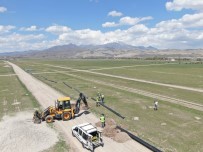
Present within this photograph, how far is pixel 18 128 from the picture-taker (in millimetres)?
29875

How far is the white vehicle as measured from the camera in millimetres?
22969

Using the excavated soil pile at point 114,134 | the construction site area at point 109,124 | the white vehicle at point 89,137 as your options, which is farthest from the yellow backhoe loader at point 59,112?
the white vehicle at point 89,137

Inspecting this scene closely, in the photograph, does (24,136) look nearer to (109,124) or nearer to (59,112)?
(59,112)

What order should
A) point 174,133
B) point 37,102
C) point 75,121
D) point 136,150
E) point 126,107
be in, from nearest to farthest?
1. point 136,150
2. point 174,133
3. point 75,121
4. point 126,107
5. point 37,102

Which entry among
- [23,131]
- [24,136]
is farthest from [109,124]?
[23,131]

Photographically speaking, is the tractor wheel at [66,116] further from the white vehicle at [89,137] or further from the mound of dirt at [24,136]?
the white vehicle at [89,137]

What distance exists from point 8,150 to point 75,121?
10.6 meters

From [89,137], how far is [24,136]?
878cm

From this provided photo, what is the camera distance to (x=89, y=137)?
2319 centimetres

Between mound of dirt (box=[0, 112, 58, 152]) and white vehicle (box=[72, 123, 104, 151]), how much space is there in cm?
315

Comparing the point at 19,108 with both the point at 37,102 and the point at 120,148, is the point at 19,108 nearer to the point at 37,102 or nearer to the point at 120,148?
the point at 37,102

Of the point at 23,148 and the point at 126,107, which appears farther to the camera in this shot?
the point at 126,107

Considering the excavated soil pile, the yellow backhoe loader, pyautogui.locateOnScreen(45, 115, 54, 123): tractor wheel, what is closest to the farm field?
pyautogui.locateOnScreen(45, 115, 54, 123): tractor wheel

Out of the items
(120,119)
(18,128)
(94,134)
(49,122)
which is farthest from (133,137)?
(18,128)
